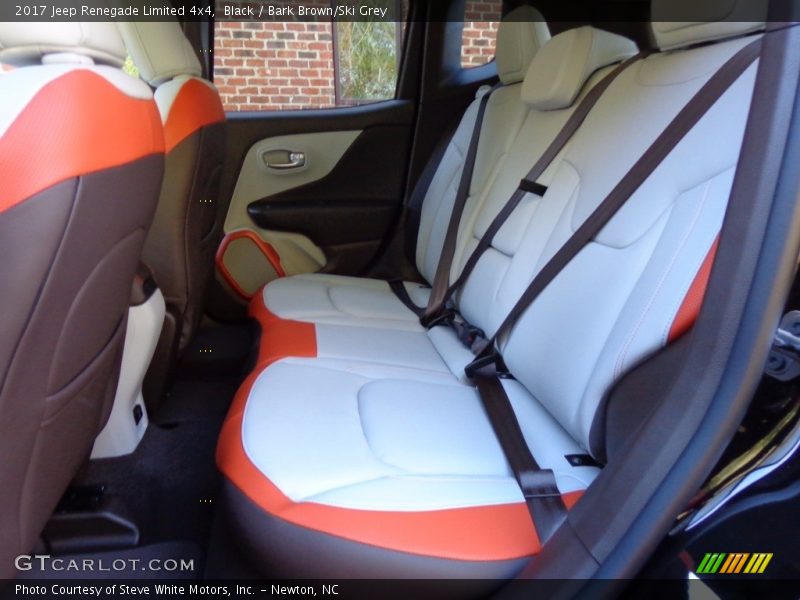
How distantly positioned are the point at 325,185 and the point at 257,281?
1.20 ft

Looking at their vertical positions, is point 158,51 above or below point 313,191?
above

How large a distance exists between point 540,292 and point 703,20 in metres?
0.45

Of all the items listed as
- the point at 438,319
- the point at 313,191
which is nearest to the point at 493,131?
the point at 438,319

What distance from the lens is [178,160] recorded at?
125 cm

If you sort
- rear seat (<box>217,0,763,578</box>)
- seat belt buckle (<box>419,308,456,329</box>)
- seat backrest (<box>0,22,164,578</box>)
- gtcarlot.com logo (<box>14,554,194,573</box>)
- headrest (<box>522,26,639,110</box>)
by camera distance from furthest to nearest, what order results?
seat belt buckle (<box>419,308,456,329</box>), headrest (<box>522,26,639,110</box>), gtcarlot.com logo (<box>14,554,194,573</box>), rear seat (<box>217,0,763,578</box>), seat backrest (<box>0,22,164,578</box>)

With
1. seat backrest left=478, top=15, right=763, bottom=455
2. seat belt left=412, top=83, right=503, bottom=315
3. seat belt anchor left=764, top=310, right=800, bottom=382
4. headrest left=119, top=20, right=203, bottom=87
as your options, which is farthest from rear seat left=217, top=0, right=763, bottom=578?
headrest left=119, top=20, right=203, bottom=87

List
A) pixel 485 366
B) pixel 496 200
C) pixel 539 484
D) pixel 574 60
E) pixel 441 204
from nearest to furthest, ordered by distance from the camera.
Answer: pixel 539 484 < pixel 485 366 < pixel 574 60 < pixel 496 200 < pixel 441 204

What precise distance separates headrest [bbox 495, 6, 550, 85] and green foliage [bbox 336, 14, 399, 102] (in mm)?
462

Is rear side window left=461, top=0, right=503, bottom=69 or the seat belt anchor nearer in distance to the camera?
the seat belt anchor

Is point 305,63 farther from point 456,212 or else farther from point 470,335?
point 470,335

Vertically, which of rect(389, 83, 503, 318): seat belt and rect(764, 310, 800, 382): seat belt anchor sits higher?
rect(764, 310, 800, 382): seat belt anchor

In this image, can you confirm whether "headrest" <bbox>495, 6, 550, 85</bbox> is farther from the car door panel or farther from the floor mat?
the floor mat

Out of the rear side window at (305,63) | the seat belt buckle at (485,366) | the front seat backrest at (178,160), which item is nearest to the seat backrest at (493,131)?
the rear side window at (305,63)

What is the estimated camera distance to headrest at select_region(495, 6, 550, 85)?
156 cm
